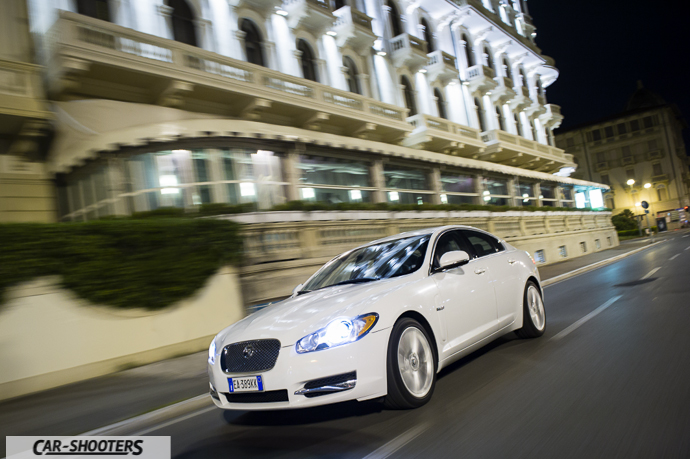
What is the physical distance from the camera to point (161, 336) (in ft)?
28.3

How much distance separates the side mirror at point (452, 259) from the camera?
503 centimetres

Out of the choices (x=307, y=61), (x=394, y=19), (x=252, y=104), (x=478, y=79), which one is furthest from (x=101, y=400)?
(x=478, y=79)

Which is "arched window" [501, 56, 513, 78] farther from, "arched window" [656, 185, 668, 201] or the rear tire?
"arched window" [656, 185, 668, 201]

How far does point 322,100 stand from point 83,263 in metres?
11.4

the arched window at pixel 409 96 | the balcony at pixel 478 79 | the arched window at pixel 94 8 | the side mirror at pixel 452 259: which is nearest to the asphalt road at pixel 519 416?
the side mirror at pixel 452 259

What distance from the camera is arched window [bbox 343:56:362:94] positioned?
72.8 ft

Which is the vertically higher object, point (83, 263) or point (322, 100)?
point (322, 100)

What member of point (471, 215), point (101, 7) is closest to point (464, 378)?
point (101, 7)

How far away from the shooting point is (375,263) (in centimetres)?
549

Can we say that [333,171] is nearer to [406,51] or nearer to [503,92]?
[406,51]

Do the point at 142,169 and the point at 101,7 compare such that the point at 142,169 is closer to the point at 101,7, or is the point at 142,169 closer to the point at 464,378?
the point at 101,7

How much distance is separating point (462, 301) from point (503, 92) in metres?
31.8

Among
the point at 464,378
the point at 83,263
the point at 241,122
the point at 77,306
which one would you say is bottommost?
the point at 464,378

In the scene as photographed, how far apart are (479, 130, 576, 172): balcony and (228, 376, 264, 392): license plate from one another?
2723 cm
